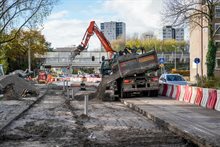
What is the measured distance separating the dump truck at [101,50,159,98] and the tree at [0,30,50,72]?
67.9 feet

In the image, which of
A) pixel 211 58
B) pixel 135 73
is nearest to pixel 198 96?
pixel 135 73

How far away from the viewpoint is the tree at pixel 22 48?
63409 mm

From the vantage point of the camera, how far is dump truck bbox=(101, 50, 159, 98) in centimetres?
2850

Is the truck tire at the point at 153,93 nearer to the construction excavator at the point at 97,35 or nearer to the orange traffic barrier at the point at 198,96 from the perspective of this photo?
the orange traffic barrier at the point at 198,96

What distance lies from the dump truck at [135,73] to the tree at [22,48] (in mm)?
20705

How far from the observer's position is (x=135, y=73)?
2870 centimetres

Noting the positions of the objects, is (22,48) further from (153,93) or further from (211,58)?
(153,93)

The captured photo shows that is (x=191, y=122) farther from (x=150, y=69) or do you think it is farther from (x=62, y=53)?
(x=62, y=53)

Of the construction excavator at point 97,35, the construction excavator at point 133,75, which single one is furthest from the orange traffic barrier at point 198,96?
the construction excavator at point 97,35

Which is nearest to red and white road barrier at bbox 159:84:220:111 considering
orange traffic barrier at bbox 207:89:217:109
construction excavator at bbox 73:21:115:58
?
orange traffic barrier at bbox 207:89:217:109

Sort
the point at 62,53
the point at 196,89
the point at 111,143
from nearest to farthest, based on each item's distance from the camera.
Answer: the point at 111,143
the point at 196,89
the point at 62,53

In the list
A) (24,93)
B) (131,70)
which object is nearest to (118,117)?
(131,70)

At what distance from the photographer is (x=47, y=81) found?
69500 mm

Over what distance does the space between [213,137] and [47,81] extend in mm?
58709
